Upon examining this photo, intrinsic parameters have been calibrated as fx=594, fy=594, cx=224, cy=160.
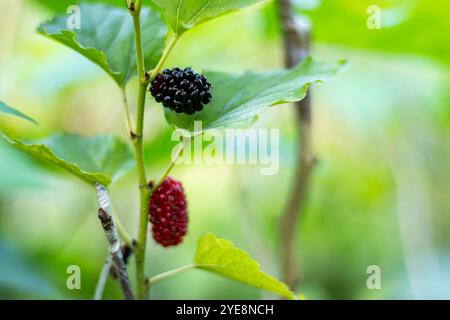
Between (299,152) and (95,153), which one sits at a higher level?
(299,152)

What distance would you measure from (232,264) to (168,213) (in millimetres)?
91

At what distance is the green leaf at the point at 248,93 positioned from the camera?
23.5 inches

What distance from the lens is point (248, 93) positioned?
0.69m

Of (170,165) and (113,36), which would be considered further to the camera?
(113,36)

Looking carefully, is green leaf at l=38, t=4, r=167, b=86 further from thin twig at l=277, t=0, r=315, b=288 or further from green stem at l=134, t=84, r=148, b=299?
thin twig at l=277, t=0, r=315, b=288

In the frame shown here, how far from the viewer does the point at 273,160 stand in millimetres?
1314

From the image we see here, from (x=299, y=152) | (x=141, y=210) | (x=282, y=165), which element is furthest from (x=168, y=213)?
(x=282, y=165)

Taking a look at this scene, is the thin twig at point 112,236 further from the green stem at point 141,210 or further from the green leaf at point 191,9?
the green leaf at point 191,9

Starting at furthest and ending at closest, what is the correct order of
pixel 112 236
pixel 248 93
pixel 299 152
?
pixel 299 152
pixel 248 93
pixel 112 236

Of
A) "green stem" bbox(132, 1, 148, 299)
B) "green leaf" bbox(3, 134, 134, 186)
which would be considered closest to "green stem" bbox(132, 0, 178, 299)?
"green stem" bbox(132, 1, 148, 299)

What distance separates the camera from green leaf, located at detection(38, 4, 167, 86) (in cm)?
67

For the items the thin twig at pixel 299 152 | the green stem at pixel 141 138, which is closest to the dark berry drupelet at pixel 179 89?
the green stem at pixel 141 138

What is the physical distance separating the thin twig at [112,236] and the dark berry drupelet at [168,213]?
0.25 ft

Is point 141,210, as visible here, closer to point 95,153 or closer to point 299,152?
point 95,153
